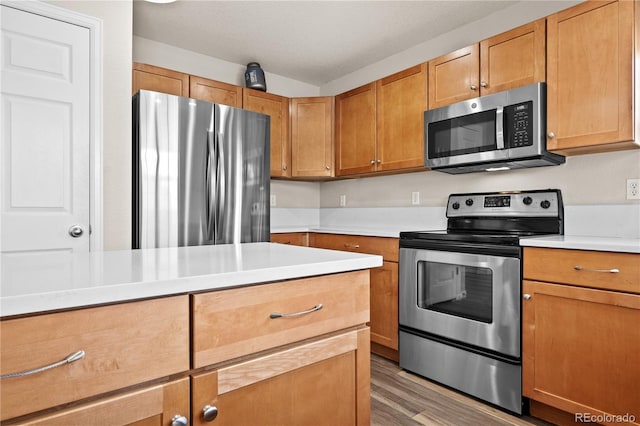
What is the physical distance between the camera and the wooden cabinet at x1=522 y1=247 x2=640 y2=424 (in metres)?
1.64

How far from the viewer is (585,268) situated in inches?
68.7

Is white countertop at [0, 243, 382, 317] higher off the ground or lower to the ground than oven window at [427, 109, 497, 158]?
lower

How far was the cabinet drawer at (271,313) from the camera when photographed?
80 centimetres

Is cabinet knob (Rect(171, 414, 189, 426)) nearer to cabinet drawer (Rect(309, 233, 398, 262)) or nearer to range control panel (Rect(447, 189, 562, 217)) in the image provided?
cabinet drawer (Rect(309, 233, 398, 262))

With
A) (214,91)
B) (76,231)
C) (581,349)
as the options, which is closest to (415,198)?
(581,349)

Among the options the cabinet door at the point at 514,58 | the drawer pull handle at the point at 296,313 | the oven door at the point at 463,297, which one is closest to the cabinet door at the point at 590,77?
the cabinet door at the point at 514,58

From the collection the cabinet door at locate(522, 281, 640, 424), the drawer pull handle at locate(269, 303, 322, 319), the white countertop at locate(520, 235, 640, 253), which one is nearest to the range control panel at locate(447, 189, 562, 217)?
the white countertop at locate(520, 235, 640, 253)

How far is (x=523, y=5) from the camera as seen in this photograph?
2.58 meters

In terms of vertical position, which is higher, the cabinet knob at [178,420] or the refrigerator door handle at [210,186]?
the refrigerator door handle at [210,186]

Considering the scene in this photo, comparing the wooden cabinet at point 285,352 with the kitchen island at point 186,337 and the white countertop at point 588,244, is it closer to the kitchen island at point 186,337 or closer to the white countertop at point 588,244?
the kitchen island at point 186,337

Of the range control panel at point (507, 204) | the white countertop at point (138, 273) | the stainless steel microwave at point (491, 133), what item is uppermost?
the stainless steel microwave at point (491, 133)

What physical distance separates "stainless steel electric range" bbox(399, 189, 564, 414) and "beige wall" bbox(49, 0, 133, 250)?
1.76 m

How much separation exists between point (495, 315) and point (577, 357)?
404 mm

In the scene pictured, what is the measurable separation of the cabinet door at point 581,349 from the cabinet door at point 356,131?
5.69ft
